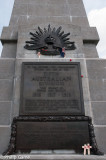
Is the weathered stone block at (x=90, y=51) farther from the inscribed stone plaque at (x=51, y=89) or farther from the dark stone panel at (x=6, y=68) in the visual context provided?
the dark stone panel at (x=6, y=68)

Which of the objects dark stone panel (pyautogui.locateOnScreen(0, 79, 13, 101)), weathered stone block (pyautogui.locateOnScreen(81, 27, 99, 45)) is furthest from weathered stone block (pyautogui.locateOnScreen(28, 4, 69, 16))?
dark stone panel (pyautogui.locateOnScreen(0, 79, 13, 101))

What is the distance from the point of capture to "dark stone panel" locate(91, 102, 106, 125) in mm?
5988

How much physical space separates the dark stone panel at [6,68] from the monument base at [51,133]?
2.27 m

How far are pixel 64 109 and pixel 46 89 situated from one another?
1.08 m

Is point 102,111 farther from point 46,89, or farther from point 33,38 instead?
point 33,38

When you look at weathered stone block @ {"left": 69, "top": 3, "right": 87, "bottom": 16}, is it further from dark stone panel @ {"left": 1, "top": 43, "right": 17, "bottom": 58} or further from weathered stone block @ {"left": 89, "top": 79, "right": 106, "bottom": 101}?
weathered stone block @ {"left": 89, "top": 79, "right": 106, "bottom": 101}

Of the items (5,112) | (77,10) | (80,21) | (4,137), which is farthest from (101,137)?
(77,10)

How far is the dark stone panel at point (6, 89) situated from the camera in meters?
6.43

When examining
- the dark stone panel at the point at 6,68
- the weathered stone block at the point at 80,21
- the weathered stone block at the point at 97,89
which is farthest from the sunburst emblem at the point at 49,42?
the weathered stone block at the point at 97,89

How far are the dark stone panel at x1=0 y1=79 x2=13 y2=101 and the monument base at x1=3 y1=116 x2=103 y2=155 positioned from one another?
1.31m

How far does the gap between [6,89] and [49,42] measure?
9.85 ft

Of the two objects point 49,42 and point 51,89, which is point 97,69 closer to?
point 51,89

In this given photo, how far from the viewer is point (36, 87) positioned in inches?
245

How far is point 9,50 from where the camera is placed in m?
7.99
